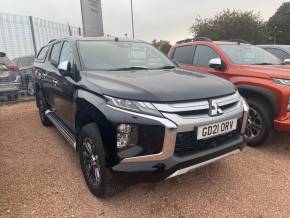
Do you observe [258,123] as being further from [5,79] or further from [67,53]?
[5,79]

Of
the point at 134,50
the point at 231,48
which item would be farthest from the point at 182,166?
the point at 231,48

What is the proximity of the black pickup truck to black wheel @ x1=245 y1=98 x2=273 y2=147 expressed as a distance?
1133 mm

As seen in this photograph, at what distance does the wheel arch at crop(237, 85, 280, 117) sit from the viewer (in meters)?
3.80

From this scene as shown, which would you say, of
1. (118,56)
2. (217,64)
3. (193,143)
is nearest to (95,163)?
(193,143)

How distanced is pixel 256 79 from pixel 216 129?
199 cm

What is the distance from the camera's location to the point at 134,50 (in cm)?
383

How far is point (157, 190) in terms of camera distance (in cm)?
299

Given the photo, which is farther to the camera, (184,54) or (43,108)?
(184,54)

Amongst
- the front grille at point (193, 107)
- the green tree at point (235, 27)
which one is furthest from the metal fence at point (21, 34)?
the green tree at point (235, 27)

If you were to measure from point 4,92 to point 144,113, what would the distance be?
6.66 metres

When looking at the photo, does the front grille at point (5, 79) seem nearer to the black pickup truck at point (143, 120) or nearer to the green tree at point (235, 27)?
the black pickup truck at point (143, 120)

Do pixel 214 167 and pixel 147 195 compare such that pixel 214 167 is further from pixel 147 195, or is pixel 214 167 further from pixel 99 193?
pixel 99 193

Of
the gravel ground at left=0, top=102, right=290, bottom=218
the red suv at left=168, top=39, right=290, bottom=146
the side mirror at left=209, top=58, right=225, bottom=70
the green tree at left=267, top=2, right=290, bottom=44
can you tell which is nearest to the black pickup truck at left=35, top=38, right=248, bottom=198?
the gravel ground at left=0, top=102, right=290, bottom=218

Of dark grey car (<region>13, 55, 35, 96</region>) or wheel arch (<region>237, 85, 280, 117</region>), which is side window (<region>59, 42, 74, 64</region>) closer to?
wheel arch (<region>237, 85, 280, 117</region>)
